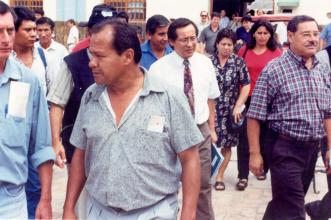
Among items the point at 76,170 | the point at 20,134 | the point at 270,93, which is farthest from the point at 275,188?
the point at 20,134

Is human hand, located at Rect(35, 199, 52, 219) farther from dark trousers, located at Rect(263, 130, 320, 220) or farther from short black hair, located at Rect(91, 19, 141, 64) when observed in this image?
dark trousers, located at Rect(263, 130, 320, 220)

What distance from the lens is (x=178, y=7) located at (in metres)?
22.5

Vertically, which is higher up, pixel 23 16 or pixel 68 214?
pixel 23 16

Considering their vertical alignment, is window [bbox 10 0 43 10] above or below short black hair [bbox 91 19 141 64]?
above

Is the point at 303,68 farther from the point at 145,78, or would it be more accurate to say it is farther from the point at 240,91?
the point at 240,91

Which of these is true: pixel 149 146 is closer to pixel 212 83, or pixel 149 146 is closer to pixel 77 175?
pixel 77 175

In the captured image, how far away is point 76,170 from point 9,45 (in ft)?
2.32

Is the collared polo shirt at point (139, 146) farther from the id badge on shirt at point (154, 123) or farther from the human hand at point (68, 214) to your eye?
the human hand at point (68, 214)

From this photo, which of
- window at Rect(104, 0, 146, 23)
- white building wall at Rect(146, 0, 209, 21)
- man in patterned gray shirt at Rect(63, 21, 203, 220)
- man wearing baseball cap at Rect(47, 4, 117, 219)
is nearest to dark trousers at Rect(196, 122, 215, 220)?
man wearing baseball cap at Rect(47, 4, 117, 219)

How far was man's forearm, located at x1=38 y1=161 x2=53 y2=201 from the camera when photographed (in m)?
3.28

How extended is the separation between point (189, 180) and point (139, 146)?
0.32 m

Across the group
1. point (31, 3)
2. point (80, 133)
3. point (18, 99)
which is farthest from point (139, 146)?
point (31, 3)

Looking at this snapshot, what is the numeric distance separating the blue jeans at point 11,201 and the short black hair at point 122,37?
0.82 meters

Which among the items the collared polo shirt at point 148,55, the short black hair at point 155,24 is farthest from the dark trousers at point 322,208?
the short black hair at point 155,24
